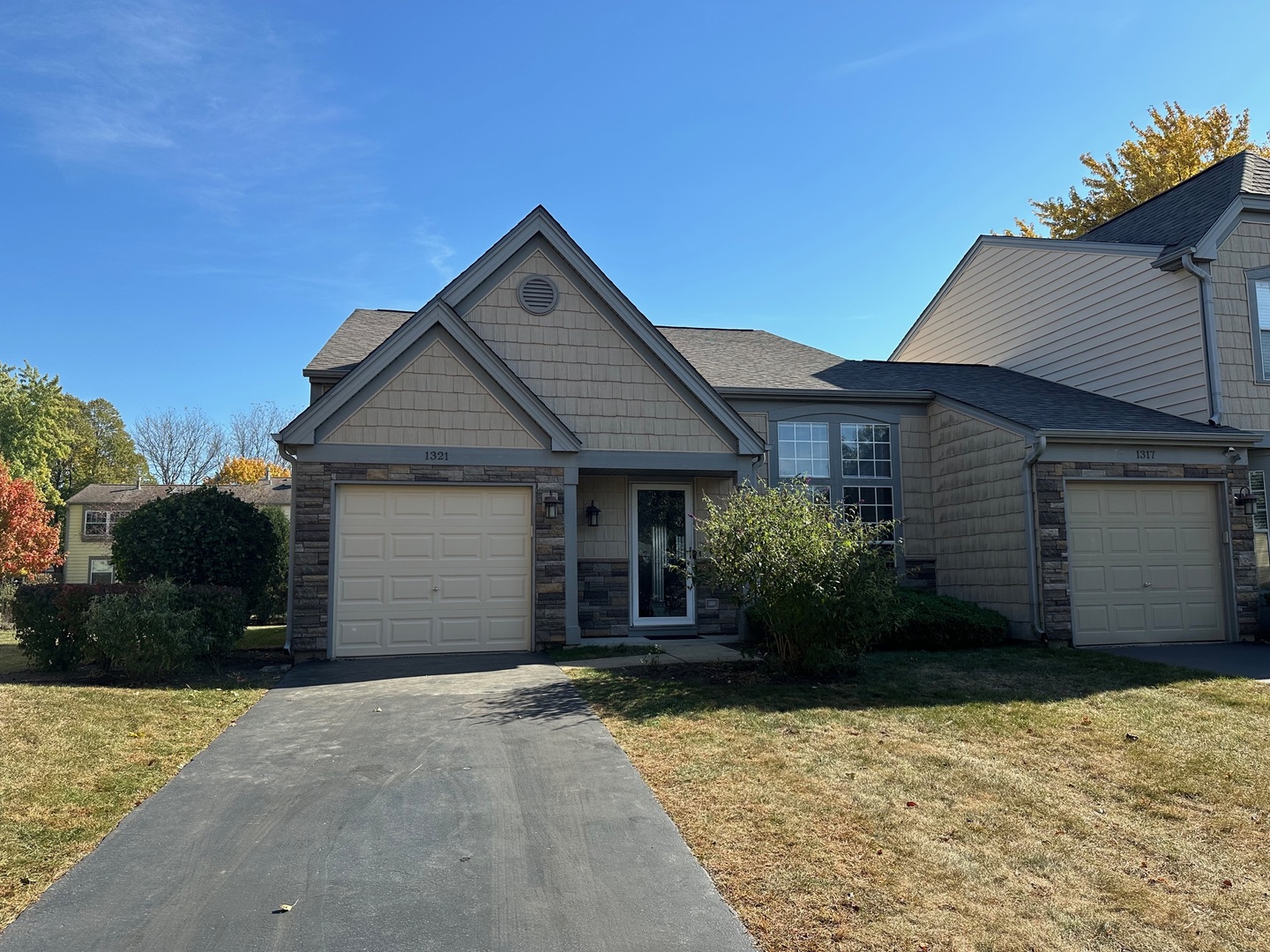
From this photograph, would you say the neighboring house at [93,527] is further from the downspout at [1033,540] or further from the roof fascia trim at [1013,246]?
the downspout at [1033,540]

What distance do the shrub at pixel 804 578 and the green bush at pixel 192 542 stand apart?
7415 mm

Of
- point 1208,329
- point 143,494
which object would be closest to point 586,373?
point 1208,329

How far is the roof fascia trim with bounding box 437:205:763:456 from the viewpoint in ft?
40.9

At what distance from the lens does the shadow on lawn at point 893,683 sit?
319 inches

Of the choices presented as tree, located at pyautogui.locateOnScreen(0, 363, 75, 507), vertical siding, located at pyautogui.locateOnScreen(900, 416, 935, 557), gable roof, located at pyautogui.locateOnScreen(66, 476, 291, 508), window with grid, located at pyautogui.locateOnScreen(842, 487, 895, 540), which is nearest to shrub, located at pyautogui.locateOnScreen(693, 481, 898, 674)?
window with grid, located at pyautogui.locateOnScreen(842, 487, 895, 540)

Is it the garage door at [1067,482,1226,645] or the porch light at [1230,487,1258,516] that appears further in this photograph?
the porch light at [1230,487,1258,516]

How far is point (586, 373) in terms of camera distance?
1263 cm

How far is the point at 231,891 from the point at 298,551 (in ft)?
24.8

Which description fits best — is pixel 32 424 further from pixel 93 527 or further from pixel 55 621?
pixel 55 621

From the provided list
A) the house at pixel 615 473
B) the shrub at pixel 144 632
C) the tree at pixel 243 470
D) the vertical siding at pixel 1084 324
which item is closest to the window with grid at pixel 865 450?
the house at pixel 615 473

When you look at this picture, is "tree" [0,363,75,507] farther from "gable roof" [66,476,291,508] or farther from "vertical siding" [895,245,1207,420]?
"vertical siding" [895,245,1207,420]

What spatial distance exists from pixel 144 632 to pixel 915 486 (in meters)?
12.0

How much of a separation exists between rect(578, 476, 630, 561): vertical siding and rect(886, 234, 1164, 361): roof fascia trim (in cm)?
950

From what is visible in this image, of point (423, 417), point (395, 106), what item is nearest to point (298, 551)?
point (423, 417)
